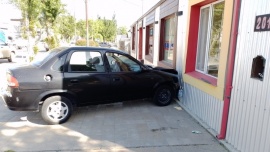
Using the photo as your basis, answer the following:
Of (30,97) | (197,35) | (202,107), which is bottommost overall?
(202,107)

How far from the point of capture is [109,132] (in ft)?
13.8

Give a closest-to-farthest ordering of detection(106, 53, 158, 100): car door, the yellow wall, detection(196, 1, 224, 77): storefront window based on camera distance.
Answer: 1. the yellow wall
2. detection(196, 1, 224, 77): storefront window
3. detection(106, 53, 158, 100): car door

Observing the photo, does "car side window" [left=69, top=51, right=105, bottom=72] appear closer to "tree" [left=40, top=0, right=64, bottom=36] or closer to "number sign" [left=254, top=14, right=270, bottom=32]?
"number sign" [left=254, top=14, right=270, bottom=32]

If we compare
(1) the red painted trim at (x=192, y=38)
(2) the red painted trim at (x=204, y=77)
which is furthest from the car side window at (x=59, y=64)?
(1) the red painted trim at (x=192, y=38)

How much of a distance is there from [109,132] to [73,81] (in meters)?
1.34

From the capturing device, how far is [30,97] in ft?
13.9

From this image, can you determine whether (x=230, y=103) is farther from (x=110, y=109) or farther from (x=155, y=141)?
(x=110, y=109)

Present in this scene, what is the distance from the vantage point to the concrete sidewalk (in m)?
3.61

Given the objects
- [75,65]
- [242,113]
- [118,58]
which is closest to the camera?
[242,113]

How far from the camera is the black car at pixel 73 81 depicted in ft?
13.9

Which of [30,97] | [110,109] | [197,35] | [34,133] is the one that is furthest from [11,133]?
[197,35]

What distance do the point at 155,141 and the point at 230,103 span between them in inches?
58.4

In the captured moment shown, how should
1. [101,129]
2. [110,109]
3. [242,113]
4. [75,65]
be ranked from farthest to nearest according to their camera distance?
[110,109]
[75,65]
[101,129]
[242,113]

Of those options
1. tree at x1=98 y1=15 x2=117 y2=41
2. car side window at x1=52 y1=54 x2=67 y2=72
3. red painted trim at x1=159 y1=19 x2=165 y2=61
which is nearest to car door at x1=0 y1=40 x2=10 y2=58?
red painted trim at x1=159 y1=19 x2=165 y2=61
